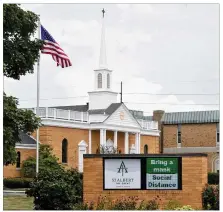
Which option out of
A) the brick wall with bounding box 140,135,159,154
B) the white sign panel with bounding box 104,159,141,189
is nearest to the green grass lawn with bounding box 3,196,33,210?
the white sign panel with bounding box 104,159,141,189

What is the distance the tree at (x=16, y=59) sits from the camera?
1745 cm

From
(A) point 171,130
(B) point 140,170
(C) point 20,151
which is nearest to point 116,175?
(B) point 140,170

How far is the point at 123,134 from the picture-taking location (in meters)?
66.6

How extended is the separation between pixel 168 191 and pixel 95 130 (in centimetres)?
4081

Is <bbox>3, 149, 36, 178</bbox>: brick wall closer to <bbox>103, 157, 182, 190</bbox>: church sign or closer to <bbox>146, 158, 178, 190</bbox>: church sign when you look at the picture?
<bbox>103, 157, 182, 190</bbox>: church sign

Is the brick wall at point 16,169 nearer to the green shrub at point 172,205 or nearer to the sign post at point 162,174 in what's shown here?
the sign post at point 162,174

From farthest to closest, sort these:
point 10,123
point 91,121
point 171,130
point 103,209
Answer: point 171,130
point 91,121
point 103,209
point 10,123

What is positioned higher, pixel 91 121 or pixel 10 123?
pixel 91 121

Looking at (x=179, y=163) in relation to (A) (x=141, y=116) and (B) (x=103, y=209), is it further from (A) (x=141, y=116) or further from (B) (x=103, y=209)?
(A) (x=141, y=116)

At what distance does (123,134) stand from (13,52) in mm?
48648

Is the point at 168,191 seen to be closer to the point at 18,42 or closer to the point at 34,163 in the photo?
the point at 18,42

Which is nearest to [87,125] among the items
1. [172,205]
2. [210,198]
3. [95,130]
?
[95,130]

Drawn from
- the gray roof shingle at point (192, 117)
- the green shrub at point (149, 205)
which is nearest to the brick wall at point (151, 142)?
the gray roof shingle at point (192, 117)

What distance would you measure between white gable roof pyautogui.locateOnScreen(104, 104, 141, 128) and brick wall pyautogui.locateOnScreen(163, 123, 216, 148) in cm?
986
